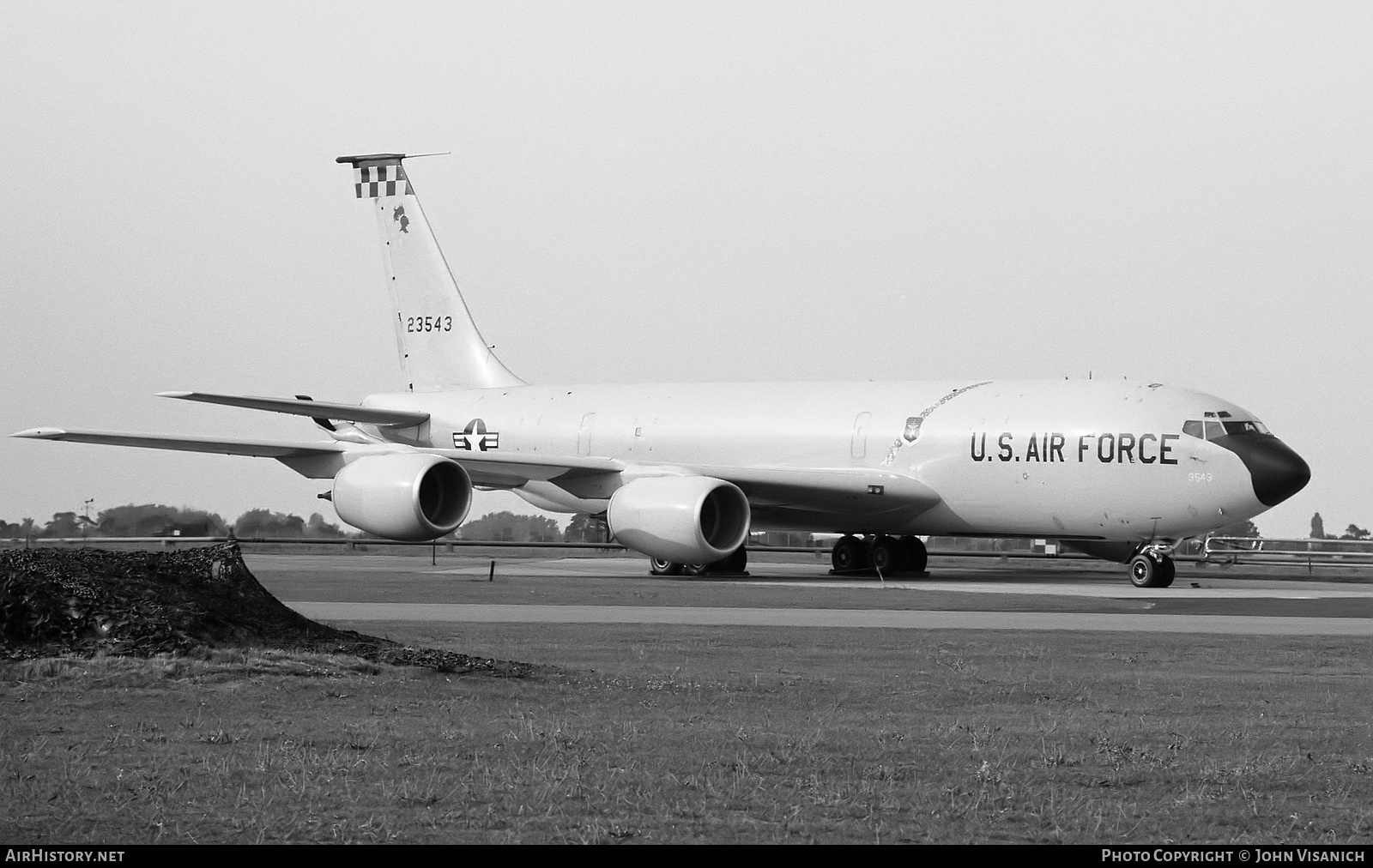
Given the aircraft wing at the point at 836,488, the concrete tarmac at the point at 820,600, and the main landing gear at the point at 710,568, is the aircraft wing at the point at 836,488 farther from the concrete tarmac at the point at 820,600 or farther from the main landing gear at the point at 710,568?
the concrete tarmac at the point at 820,600

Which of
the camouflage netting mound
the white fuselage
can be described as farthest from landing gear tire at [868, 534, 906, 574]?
the camouflage netting mound

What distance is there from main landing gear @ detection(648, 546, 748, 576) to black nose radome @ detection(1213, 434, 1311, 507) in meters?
8.77

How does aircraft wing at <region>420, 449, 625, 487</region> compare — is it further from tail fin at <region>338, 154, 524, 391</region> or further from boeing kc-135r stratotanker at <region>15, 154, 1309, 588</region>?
tail fin at <region>338, 154, 524, 391</region>

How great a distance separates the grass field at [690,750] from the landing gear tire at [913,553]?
18.2 m

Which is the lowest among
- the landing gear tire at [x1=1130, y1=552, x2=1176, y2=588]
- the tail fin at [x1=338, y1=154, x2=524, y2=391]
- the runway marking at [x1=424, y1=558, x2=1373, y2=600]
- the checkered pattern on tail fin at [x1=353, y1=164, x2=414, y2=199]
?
the runway marking at [x1=424, y1=558, x2=1373, y2=600]

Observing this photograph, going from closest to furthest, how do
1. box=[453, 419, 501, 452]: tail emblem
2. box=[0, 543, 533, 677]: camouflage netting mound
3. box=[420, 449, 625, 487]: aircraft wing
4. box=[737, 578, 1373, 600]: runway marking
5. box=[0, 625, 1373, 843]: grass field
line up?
box=[0, 625, 1373, 843]: grass field < box=[0, 543, 533, 677]: camouflage netting mound < box=[737, 578, 1373, 600]: runway marking < box=[420, 449, 625, 487]: aircraft wing < box=[453, 419, 501, 452]: tail emblem

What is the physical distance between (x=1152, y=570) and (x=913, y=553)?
647 cm

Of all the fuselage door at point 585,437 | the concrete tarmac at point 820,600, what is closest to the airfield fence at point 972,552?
the fuselage door at point 585,437

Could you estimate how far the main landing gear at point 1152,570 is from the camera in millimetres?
26484

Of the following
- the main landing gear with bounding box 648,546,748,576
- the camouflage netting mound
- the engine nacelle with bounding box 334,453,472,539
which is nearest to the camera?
the camouflage netting mound

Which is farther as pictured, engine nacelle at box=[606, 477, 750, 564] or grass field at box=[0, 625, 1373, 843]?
engine nacelle at box=[606, 477, 750, 564]

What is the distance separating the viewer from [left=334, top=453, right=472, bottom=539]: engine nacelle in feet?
89.0
